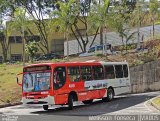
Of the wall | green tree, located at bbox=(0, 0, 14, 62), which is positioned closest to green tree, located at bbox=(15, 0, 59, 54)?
green tree, located at bbox=(0, 0, 14, 62)

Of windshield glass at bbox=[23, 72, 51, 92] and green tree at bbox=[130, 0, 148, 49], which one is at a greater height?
green tree at bbox=[130, 0, 148, 49]

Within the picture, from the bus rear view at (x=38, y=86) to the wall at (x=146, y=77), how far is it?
20.2 metres

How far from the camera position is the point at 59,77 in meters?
23.9

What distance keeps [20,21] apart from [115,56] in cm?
1772

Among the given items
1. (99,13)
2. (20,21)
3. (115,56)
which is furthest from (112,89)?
(20,21)

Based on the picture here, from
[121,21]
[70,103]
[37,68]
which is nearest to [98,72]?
[70,103]

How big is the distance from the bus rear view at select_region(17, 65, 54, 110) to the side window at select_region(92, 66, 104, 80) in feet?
16.3

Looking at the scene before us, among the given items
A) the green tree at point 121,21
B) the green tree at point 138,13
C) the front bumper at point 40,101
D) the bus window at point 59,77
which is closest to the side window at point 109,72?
the bus window at point 59,77

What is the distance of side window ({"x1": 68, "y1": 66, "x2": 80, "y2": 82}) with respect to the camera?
24.8 meters

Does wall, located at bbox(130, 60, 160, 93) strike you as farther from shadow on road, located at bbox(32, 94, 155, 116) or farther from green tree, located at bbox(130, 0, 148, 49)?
shadow on road, located at bbox(32, 94, 155, 116)

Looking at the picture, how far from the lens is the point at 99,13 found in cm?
5841

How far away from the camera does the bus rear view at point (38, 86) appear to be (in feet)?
76.3

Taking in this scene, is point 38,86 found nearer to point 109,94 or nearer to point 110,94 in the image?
point 109,94

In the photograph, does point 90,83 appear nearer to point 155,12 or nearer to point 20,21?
point 155,12
